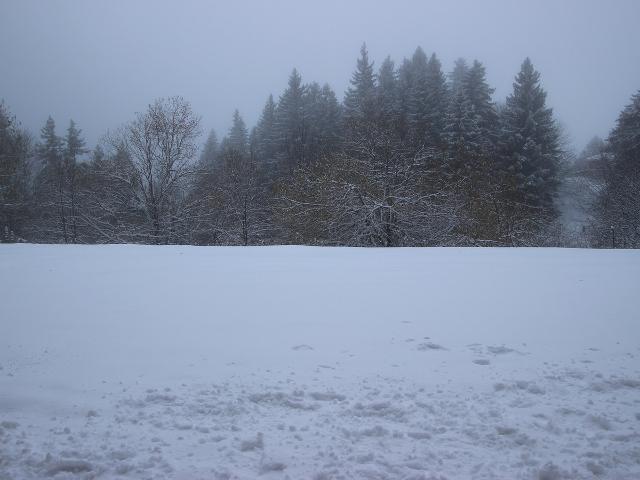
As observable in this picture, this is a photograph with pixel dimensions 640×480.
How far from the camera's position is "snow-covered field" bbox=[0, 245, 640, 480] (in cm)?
219

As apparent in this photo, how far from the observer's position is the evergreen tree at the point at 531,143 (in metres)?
24.5

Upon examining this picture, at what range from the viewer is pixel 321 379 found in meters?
3.08

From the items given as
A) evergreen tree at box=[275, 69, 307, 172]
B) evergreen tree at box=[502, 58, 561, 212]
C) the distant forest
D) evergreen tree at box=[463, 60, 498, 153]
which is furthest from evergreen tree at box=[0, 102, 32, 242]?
evergreen tree at box=[502, 58, 561, 212]

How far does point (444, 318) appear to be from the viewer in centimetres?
449

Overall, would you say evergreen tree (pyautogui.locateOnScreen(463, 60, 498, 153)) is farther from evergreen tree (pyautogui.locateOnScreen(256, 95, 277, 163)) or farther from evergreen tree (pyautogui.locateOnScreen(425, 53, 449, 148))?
evergreen tree (pyautogui.locateOnScreen(256, 95, 277, 163))

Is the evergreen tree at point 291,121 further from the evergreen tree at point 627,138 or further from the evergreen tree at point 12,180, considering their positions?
the evergreen tree at point 627,138

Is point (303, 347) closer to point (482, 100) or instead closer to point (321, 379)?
point (321, 379)

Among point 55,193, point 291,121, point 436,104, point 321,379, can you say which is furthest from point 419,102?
point 321,379

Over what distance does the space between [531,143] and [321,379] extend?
85.3 feet

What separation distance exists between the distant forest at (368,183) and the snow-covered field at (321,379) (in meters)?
12.7

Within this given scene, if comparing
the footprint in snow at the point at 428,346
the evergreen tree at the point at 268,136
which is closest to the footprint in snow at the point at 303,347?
the footprint in snow at the point at 428,346

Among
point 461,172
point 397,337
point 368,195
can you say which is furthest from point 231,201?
point 397,337

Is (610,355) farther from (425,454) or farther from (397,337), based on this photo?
(425,454)

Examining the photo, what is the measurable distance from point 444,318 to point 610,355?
1.54 meters
